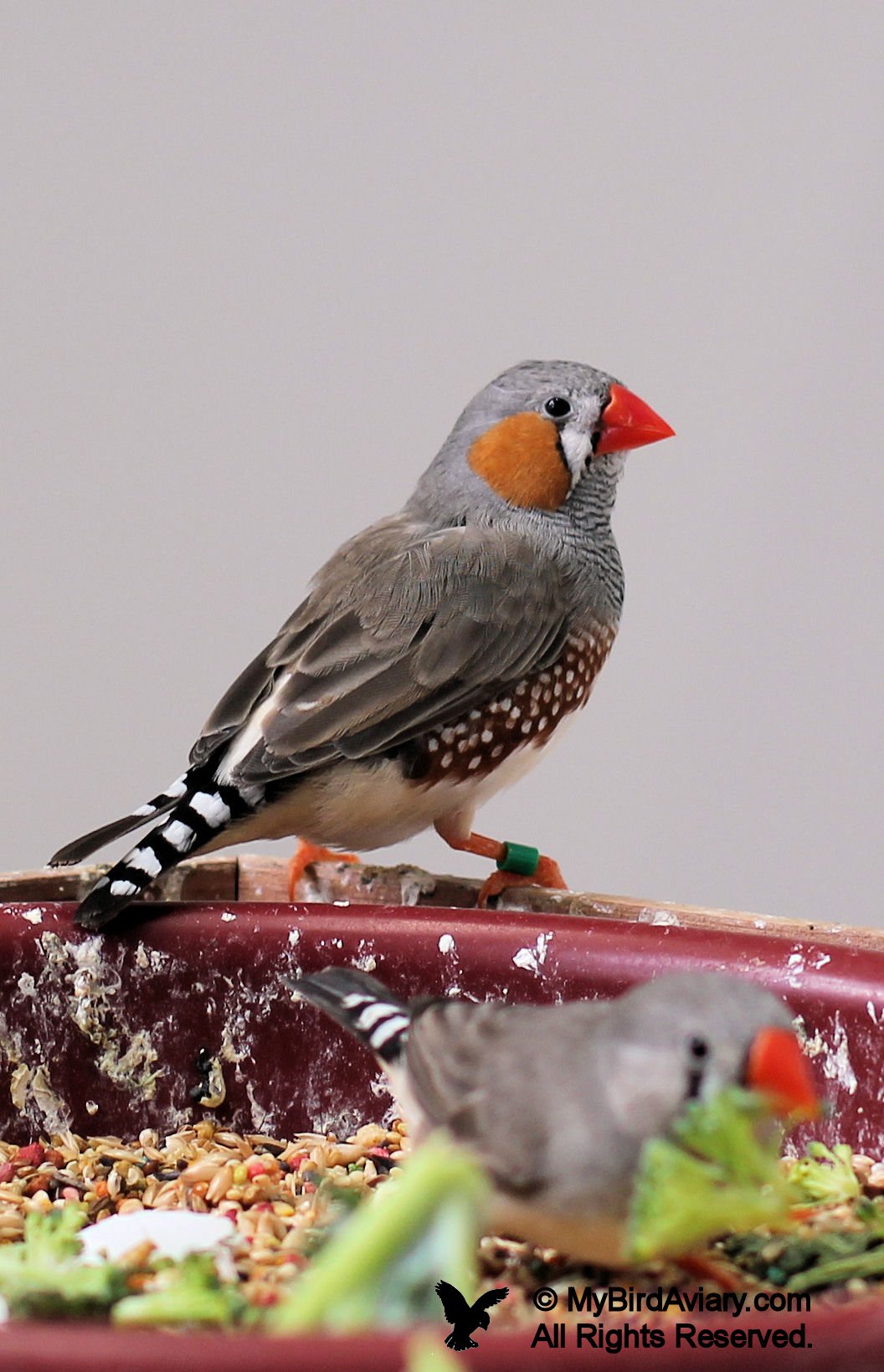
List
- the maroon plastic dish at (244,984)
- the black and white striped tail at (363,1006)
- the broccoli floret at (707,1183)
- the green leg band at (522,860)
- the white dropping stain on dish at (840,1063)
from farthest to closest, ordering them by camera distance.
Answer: the green leg band at (522,860), the maroon plastic dish at (244,984), the white dropping stain on dish at (840,1063), the black and white striped tail at (363,1006), the broccoli floret at (707,1183)

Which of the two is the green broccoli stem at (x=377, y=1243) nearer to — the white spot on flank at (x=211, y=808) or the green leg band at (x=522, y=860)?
the white spot on flank at (x=211, y=808)

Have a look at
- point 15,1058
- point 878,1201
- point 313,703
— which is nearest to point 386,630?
point 313,703

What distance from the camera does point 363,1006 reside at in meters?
1.17

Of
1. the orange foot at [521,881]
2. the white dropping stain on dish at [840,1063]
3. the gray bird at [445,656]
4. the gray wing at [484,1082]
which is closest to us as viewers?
the gray wing at [484,1082]

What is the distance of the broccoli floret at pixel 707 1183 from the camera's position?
0.81 m

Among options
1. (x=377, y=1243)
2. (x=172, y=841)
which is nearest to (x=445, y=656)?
(x=172, y=841)

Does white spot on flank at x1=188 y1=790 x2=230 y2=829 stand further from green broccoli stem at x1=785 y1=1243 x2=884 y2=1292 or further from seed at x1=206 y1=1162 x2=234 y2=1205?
green broccoli stem at x1=785 y1=1243 x2=884 y2=1292

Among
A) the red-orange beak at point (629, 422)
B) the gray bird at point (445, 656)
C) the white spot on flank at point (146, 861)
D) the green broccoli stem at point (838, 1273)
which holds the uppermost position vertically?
the red-orange beak at point (629, 422)

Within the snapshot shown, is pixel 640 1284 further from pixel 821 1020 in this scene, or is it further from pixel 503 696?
pixel 503 696

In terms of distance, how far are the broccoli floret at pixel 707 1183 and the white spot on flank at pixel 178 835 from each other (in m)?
0.90

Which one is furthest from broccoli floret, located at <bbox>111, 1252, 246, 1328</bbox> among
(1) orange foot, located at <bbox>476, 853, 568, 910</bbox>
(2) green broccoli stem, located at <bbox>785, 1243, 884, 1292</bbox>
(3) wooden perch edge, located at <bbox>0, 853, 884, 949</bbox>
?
(1) orange foot, located at <bbox>476, 853, 568, 910</bbox>

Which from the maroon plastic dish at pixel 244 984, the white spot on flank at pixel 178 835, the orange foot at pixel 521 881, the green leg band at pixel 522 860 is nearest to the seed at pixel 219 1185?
the maroon plastic dish at pixel 244 984

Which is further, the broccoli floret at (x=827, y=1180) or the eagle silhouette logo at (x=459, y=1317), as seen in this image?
the broccoli floret at (x=827, y=1180)

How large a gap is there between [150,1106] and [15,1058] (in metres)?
0.14
